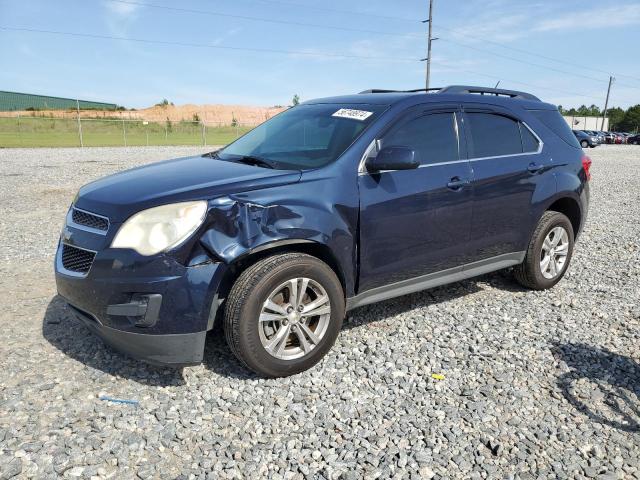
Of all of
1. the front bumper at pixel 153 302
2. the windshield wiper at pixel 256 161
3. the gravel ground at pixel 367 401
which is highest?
the windshield wiper at pixel 256 161

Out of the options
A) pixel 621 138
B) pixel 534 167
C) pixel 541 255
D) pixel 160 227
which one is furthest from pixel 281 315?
pixel 621 138

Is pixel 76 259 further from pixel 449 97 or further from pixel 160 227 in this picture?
pixel 449 97

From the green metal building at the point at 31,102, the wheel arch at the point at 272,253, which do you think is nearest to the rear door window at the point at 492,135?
→ the wheel arch at the point at 272,253

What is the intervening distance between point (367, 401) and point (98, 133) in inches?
1824

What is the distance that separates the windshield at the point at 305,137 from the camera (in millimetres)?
3748

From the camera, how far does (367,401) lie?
124 inches

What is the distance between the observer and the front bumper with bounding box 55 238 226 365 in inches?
115

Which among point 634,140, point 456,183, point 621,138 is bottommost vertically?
point 634,140

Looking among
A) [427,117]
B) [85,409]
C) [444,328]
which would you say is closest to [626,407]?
[444,328]

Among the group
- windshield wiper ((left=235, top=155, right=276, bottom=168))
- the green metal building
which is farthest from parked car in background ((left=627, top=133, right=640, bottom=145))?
windshield wiper ((left=235, top=155, right=276, bottom=168))

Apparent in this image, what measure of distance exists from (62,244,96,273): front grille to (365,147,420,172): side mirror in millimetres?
1924

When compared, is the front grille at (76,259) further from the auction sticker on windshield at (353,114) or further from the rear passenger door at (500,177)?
the rear passenger door at (500,177)

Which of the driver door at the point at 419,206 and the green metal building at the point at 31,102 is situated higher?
the green metal building at the point at 31,102

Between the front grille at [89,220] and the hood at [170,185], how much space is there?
4 cm
